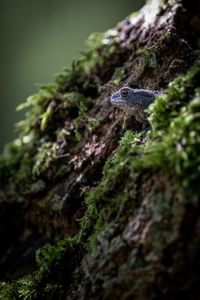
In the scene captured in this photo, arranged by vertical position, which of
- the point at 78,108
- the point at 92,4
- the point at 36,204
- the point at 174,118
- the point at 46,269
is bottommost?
the point at 46,269

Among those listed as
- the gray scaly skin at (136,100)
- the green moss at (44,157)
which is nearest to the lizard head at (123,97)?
the gray scaly skin at (136,100)

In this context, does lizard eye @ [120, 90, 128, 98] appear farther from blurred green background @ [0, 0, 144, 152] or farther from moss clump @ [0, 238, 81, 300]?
blurred green background @ [0, 0, 144, 152]

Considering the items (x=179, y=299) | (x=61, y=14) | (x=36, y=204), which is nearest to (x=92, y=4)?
(x=61, y=14)

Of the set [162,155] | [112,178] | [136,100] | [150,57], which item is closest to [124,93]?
[136,100]

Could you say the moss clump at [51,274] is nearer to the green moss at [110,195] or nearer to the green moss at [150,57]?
the green moss at [110,195]

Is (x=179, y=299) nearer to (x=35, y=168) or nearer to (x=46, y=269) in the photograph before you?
(x=46, y=269)

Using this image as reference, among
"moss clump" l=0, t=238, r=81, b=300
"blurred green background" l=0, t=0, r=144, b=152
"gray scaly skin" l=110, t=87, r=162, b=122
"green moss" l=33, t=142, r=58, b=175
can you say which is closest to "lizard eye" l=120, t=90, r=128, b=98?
"gray scaly skin" l=110, t=87, r=162, b=122

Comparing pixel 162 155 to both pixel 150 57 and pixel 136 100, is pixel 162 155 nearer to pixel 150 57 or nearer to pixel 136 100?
pixel 136 100
